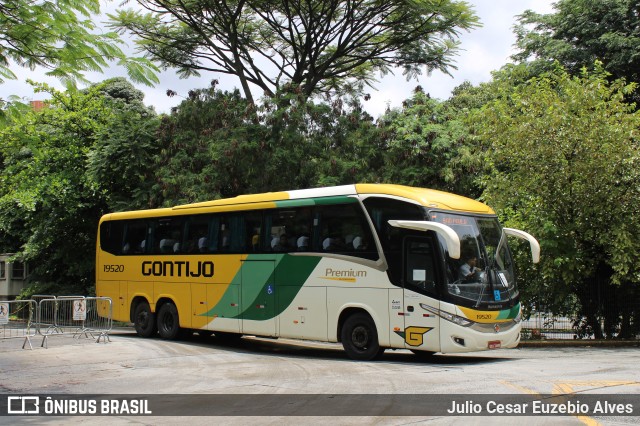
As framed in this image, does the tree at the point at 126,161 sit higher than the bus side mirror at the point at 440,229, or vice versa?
the tree at the point at 126,161

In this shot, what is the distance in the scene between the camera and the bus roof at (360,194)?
45.9 ft

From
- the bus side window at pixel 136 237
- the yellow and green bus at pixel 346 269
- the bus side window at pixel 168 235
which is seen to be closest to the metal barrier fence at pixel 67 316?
the yellow and green bus at pixel 346 269

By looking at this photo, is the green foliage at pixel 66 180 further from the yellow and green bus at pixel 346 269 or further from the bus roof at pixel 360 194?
the bus roof at pixel 360 194

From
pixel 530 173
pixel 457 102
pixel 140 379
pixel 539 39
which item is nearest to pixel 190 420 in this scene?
pixel 140 379

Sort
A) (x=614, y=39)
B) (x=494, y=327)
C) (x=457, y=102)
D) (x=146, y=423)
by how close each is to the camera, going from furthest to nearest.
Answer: (x=457, y=102) → (x=614, y=39) → (x=494, y=327) → (x=146, y=423)

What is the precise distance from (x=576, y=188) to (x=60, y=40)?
13.9 meters

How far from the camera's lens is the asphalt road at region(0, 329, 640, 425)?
8422 mm

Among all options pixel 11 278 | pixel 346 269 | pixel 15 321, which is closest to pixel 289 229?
pixel 346 269

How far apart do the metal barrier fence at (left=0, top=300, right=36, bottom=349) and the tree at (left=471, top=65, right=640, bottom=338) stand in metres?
13.1

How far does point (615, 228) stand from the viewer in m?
18.3

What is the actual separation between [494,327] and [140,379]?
6.70 m

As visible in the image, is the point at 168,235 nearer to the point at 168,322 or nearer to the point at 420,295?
the point at 168,322

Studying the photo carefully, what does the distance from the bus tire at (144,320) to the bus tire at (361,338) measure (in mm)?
7339

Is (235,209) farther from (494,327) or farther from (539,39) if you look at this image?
(539,39)
